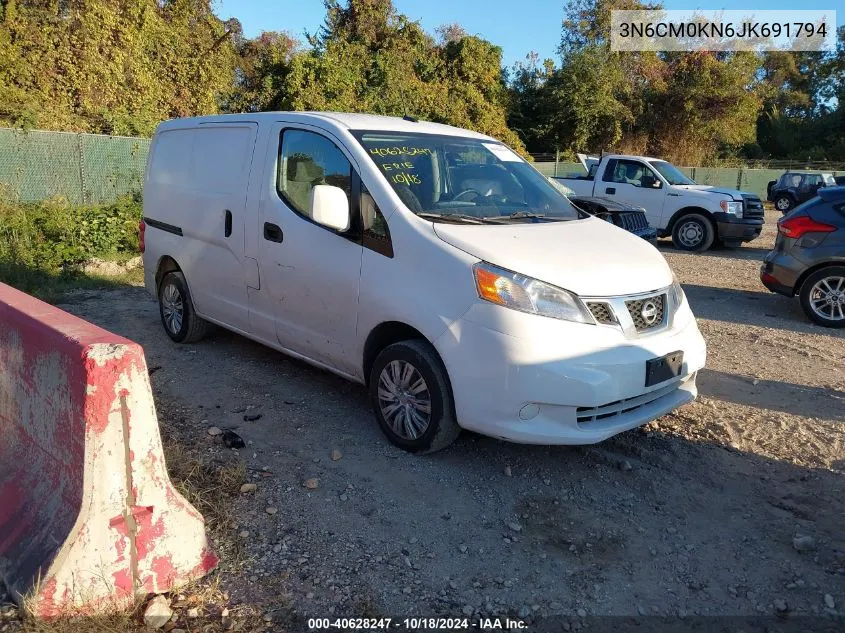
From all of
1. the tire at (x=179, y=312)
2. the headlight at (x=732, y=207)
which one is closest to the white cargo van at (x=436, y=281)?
the tire at (x=179, y=312)

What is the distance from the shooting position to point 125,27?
15820mm

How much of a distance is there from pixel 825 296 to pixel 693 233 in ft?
21.2

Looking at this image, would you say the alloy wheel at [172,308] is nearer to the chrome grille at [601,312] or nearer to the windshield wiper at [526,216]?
the windshield wiper at [526,216]

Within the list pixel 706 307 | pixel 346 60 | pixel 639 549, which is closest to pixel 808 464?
pixel 639 549

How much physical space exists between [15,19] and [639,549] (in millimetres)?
15842

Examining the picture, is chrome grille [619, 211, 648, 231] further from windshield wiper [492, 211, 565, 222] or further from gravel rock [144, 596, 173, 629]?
gravel rock [144, 596, 173, 629]

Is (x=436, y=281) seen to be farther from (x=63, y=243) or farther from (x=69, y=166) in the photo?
(x=69, y=166)

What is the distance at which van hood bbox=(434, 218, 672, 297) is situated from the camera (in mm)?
3609

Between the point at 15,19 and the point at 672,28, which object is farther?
the point at 672,28

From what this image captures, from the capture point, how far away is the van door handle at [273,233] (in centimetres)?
468

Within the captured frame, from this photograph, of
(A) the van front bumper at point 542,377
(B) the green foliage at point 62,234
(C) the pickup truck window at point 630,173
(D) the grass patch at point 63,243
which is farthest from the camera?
(C) the pickup truck window at point 630,173

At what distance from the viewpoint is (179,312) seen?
618cm

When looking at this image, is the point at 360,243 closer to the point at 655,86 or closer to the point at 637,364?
the point at 637,364

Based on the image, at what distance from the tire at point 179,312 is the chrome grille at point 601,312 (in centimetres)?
378
